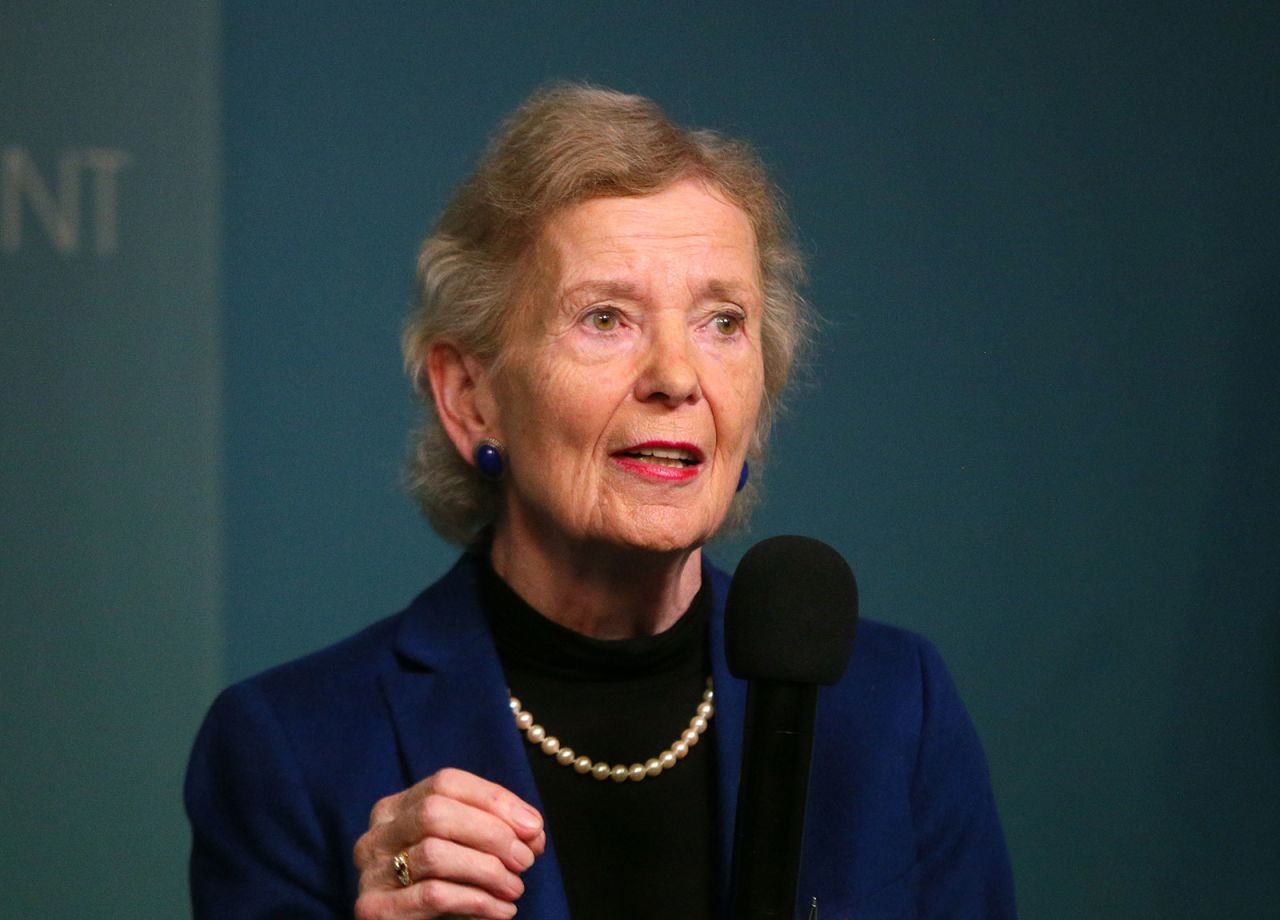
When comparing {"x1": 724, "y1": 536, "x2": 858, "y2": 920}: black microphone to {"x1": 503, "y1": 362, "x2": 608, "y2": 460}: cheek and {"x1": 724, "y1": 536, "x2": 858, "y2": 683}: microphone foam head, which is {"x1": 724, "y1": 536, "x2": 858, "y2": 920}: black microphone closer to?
{"x1": 724, "y1": 536, "x2": 858, "y2": 683}: microphone foam head

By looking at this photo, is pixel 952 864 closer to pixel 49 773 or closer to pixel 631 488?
pixel 631 488

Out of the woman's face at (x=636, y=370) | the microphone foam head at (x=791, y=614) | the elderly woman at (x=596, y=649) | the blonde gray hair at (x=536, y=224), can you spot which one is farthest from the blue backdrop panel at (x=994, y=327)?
the microphone foam head at (x=791, y=614)

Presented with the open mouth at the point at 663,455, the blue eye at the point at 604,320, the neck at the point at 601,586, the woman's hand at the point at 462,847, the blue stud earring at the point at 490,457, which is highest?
the blue eye at the point at 604,320

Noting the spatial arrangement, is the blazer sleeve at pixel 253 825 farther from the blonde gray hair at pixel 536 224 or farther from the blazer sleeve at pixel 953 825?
the blazer sleeve at pixel 953 825

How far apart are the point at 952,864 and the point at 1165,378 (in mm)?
969

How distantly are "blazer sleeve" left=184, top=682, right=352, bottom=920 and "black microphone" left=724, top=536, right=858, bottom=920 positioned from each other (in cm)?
65

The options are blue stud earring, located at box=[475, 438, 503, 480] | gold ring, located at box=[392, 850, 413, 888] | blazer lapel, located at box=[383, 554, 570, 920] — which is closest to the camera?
gold ring, located at box=[392, 850, 413, 888]

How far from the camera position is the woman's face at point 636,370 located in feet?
6.29

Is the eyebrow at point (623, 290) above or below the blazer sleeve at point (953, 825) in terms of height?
above

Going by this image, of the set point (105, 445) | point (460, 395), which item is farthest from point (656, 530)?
point (105, 445)

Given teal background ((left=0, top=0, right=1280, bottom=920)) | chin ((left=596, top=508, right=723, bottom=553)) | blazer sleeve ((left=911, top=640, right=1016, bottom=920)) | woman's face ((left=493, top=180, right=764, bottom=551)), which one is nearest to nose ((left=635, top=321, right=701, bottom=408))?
woman's face ((left=493, top=180, right=764, bottom=551))

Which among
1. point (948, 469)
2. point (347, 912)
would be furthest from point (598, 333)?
point (948, 469)

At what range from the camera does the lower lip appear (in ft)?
6.29

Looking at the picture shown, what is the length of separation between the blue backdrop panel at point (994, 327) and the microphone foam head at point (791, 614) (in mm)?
1110
